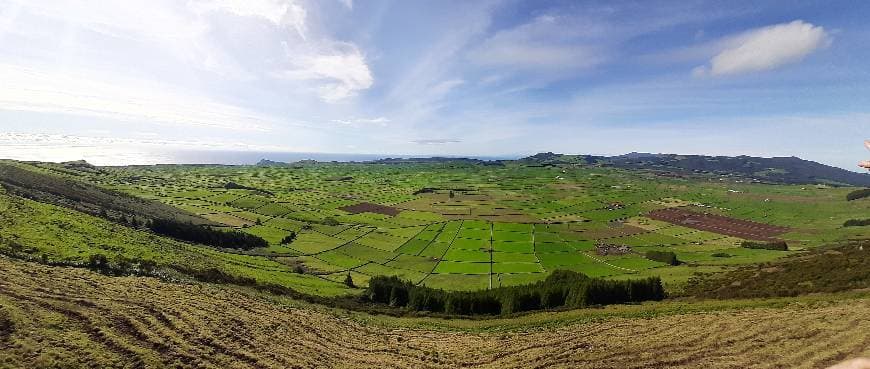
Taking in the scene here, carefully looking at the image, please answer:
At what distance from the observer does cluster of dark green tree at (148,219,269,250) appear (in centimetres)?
11409

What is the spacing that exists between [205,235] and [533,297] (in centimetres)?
9608

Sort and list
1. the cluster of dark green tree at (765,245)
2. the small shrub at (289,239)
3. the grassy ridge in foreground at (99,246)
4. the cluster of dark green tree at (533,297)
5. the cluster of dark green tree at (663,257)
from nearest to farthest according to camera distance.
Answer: the grassy ridge in foreground at (99,246), the cluster of dark green tree at (533,297), the cluster of dark green tree at (663,257), the cluster of dark green tree at (765,245), the small shrub at (289,239)

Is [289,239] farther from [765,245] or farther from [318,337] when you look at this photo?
[765,245]

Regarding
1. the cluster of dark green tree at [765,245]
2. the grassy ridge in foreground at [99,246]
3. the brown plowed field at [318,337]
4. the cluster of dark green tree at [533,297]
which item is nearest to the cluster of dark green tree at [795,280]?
the cluster of dark green tree at [533,297]

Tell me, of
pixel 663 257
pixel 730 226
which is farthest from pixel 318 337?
pixel 730 226

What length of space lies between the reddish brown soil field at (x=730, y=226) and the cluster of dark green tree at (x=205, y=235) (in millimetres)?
166948

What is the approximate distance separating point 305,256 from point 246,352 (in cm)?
8855

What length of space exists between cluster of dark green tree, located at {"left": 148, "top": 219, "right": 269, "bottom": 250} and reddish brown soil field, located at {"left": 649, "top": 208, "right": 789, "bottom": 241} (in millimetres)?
166948

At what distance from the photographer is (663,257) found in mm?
120625

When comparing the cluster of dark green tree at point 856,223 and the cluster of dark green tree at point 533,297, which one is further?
the cluster of dark green tree at point 856,223

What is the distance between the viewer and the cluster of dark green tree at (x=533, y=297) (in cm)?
6594

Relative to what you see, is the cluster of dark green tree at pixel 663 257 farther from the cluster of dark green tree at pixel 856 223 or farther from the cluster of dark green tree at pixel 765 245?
the cluster of dark green tree at pixel 856 223

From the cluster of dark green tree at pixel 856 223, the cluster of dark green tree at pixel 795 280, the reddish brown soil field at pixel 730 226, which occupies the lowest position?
the reddish brown soil field at pixel 730 226

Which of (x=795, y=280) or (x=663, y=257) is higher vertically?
(x=795, y=280)
